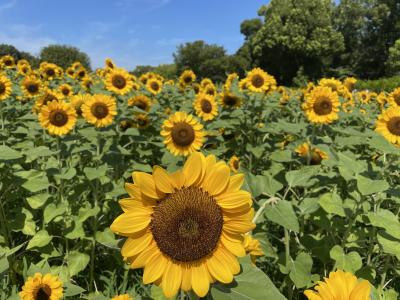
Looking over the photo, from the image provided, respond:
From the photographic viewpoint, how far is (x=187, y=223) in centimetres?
117

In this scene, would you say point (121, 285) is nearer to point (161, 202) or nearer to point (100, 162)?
point (100, 162)

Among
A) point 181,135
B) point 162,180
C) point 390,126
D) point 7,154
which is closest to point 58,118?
point 181,135

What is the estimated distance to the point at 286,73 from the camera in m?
41.5

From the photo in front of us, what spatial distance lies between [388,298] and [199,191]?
189cm

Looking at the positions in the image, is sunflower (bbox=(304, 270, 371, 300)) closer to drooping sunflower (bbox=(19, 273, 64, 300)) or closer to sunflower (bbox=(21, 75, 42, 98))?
drooping sunflower (bbox=(19, 273, 64, 300))

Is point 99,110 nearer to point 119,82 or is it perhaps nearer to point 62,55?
point 119,82

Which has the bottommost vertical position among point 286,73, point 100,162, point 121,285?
point 121,285

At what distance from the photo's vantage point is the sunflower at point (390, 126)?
3307 millimetres

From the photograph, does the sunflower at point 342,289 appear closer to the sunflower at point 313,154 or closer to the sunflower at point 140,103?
the sunflower at point 313,154

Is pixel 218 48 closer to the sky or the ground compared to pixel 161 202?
closer to the sky

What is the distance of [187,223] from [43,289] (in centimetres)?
113

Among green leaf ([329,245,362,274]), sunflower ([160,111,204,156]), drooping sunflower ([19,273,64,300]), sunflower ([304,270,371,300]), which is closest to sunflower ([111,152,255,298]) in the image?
sunflower ([304,270,371,300])

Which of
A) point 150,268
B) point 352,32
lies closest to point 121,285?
point 150,268

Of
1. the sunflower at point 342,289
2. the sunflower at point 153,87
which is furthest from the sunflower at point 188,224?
the sunflower at point 153,87
